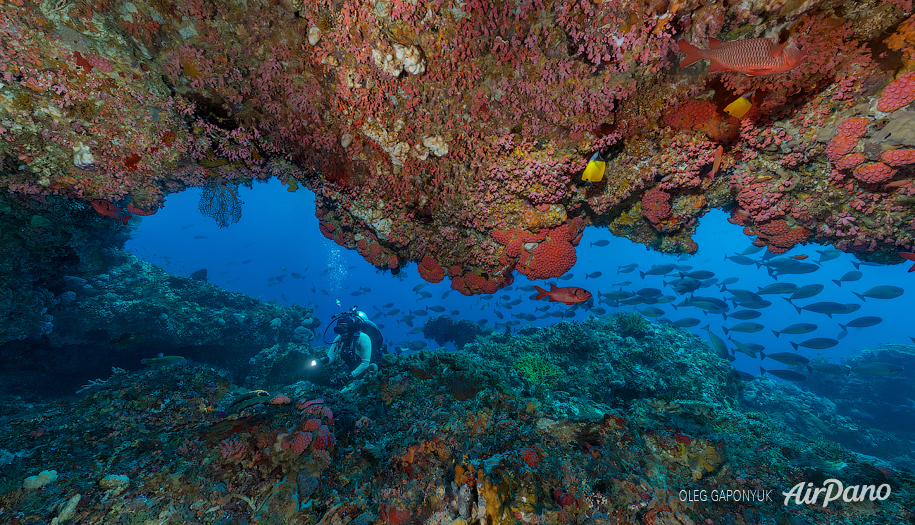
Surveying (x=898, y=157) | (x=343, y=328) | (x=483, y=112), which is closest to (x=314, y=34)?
(x=483, y=112)

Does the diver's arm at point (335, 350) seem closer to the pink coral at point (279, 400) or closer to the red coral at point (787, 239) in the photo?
the pink coral at point (279, 400)

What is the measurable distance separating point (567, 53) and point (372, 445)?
5.04m

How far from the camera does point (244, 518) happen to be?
264 centimetres

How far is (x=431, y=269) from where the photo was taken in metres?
5.58

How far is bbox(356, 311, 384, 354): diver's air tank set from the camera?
10648 millimetres

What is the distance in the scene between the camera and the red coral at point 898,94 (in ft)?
8.44


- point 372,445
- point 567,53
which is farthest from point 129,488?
point 567,53

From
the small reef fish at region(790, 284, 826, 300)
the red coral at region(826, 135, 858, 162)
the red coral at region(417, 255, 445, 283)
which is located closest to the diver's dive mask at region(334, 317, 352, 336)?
the red coral at region(417, 255, 445, 283)

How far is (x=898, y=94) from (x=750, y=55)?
5.47ft

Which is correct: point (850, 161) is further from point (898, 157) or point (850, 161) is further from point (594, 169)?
point (594, 169)

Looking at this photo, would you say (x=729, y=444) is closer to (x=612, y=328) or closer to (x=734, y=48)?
(x=734, y=48)

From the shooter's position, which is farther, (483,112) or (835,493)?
Answer: (483,112)

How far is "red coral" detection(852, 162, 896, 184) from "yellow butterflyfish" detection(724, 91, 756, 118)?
1302 millimetres

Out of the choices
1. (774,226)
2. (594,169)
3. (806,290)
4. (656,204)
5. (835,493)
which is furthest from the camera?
(806,290)
